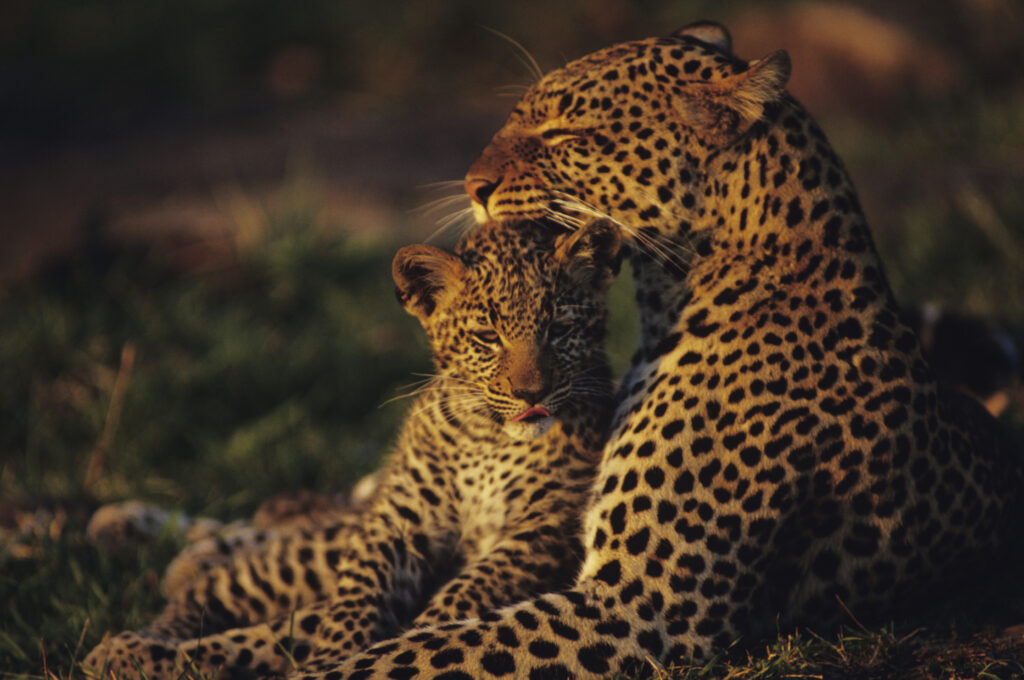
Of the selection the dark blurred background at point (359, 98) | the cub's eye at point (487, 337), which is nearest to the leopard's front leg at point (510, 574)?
the cub's eye at point (487, 337)

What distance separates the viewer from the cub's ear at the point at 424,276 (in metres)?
4.58

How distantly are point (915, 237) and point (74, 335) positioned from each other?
6.80 metres

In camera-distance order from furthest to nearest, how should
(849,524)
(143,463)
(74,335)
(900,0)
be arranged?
(900,0) < (74,335) < (143,463) < (849,524)

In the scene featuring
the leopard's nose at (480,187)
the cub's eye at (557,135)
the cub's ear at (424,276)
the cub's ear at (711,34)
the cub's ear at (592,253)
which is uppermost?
the cub's ear at (711,34)

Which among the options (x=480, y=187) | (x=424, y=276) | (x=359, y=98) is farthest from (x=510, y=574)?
(x=359, y=98)

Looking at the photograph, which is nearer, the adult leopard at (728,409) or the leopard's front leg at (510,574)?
the adult leopard at (728,409)

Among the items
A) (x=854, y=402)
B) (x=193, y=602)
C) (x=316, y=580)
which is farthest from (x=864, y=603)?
(x=193, y=602)

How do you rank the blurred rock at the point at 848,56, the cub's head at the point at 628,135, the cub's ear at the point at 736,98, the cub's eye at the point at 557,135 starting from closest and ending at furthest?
the cub's ear at the point at 736,98 → the cub's head at the point at 628,135 → the cub's eye at the point at 557,135 → the blurred rock at the point at 848,56

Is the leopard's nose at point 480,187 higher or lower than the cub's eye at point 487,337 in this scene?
higher

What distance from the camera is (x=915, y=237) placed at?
923cm

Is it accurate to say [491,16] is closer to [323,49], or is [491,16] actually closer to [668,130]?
[323,49]

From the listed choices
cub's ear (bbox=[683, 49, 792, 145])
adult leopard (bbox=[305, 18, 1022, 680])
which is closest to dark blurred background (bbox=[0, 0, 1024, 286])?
adult leopard (bbox=[305, 18, 1022, 680])

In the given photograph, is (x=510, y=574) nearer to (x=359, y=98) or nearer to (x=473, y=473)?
(x=473, y=473)

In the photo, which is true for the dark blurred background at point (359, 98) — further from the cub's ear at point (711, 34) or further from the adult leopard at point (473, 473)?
the adult leopard at point (473, 473)
